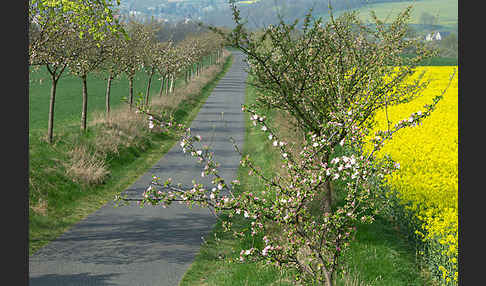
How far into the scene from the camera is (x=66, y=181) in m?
13.5

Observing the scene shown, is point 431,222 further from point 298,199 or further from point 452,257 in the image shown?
point 298,199

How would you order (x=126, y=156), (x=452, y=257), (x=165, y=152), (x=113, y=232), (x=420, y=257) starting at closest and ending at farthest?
1. (x=452, y=257)
2. (x=420, y=257)
3. (x=113, y=232)
4. (x=126, y=156)
5. (x=165, y=152)

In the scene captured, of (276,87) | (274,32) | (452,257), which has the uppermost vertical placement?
(274,32)

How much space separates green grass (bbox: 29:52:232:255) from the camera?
10992 millimetres

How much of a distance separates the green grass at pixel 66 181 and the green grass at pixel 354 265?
387 cm

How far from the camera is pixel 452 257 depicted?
317 inches

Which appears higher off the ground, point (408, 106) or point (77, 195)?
point (408, 106)

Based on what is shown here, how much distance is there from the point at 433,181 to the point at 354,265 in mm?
4687

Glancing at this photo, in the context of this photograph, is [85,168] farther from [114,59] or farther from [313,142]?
[313,142]

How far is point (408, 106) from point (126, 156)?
48.3 ft

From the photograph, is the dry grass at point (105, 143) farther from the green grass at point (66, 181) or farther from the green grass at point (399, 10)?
the green grass at point (399, 10)

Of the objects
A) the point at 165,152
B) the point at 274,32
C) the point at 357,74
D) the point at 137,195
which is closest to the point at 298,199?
the point at 274,32

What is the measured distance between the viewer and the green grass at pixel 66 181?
11.0m

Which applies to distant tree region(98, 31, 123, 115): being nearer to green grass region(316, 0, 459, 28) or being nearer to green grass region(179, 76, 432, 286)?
green grass region(316, 0, 459, 28)
